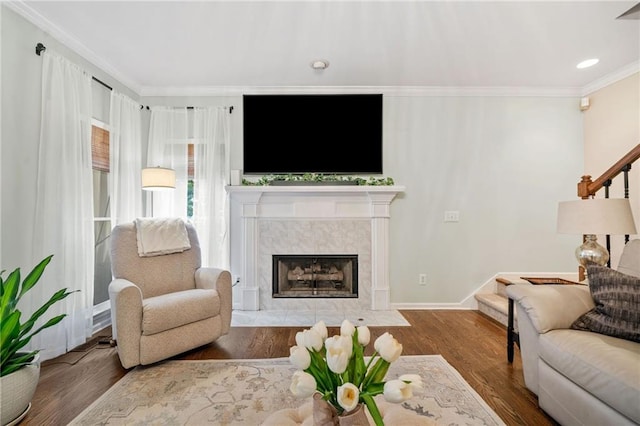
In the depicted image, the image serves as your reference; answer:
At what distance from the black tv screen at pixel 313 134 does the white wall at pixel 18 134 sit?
181 centimetres

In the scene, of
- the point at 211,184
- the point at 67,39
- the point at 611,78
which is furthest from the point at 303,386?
the point at 611,78

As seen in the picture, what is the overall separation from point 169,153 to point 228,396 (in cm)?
277

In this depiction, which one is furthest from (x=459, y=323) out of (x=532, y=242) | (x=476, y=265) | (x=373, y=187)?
(x=373, y=187)

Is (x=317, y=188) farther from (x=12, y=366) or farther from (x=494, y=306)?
(x=12, y=366)

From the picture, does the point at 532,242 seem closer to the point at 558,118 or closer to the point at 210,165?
the point at 558,118

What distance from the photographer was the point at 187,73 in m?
3.11

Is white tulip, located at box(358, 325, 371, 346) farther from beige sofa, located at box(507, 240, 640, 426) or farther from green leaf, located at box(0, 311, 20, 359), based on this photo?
green leaf, located at box(0, 311, 20, 359)

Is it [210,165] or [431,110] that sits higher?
[431,110]

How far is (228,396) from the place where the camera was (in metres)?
1.75

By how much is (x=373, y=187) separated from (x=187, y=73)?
7.83ft

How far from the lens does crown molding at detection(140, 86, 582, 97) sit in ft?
11.2

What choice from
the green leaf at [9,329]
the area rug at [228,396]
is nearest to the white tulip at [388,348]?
the area rug at [228,396]

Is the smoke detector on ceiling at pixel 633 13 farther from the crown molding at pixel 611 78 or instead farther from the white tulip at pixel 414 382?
the white tulip at pixel 414 382

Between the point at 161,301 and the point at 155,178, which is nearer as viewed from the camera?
the point at 161,301
